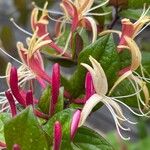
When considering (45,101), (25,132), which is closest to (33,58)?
(45,101)

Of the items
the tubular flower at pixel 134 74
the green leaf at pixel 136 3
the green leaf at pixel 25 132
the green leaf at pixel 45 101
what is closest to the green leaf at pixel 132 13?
the green leaf at pixel 136 3

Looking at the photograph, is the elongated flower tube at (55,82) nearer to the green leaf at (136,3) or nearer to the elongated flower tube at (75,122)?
the elongated flower tube at (75,122)

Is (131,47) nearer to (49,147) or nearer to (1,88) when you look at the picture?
(49,147)

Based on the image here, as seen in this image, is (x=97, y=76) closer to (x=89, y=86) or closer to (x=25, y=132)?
(x=89, y=86)

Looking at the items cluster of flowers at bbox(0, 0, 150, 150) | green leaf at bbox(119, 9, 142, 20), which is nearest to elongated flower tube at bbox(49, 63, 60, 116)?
cluster of flowers at bbox(0, 0, 150, 150)

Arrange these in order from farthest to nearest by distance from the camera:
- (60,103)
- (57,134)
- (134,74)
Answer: (134,74)
(60,103)
(57,134)

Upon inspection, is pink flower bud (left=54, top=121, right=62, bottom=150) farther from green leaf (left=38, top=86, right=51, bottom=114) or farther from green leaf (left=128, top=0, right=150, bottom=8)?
green leaf (left=128, top=0, right=150, bottom=8)

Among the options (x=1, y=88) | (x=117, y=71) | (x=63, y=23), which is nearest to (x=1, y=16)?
(x=1, y=88)
